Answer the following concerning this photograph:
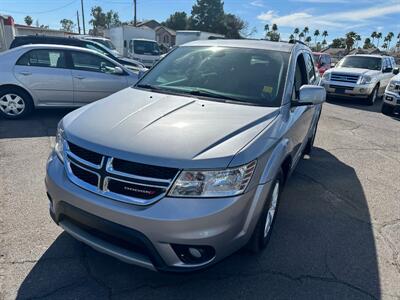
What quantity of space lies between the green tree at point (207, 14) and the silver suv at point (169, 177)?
7063 centimetres

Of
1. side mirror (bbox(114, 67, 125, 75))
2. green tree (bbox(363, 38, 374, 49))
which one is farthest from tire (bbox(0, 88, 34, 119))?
green tree (bbox(363, 38, 374, 49))

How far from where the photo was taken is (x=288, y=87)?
334 centimetres

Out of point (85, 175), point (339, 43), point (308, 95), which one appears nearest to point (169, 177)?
point (85, 175)

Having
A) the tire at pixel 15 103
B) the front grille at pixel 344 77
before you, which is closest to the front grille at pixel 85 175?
the tire at pixel 15 103

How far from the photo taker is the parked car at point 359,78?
11844 mm

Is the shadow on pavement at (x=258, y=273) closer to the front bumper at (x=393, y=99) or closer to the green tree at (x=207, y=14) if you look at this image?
the front bumper at (x=393, y=99)

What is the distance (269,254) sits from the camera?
304cm

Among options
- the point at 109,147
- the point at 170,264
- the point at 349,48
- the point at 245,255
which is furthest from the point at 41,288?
the point at 349,48

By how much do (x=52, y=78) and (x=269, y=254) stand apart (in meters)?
5.87

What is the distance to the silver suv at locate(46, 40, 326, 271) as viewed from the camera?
2.15 meters

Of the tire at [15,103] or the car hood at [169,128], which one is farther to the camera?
the tire at [15,103]

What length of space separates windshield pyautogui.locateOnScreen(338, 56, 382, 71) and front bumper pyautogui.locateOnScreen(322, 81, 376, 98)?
4.26 feet

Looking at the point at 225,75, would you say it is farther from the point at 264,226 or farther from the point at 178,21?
the point at 178,21

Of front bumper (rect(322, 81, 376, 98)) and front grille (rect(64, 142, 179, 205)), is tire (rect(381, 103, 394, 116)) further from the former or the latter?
front grille (rect(64, 142, 179, 205))
